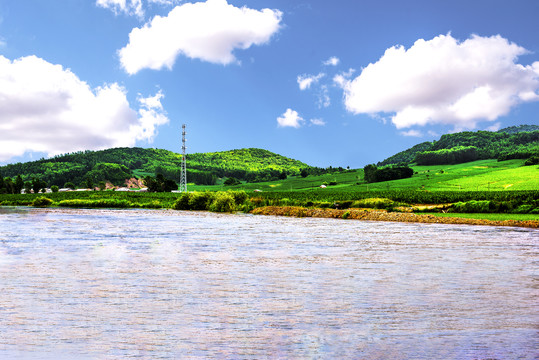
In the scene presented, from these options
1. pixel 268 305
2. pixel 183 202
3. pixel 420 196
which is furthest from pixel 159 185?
pixel 268 305

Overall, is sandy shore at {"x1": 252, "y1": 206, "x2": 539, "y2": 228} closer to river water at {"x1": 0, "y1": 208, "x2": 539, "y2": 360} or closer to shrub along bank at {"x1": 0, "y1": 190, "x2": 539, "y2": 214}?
shrub along bank at {"x1": 0, "y1": 190, "x2": 539, "y2": 214}

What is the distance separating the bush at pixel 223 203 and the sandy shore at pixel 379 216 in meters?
4.79

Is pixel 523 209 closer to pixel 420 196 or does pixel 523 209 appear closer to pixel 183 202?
pixel 420 196

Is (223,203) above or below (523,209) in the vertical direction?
above

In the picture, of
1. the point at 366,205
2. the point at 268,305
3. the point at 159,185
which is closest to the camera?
the point at 268,305

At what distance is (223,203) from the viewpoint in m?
79.7

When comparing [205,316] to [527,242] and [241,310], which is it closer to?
[241,310]

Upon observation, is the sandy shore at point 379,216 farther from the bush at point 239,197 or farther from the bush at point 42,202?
the bush at point 42,202

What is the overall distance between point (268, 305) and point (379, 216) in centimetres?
4687

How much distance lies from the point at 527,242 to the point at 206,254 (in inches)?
829

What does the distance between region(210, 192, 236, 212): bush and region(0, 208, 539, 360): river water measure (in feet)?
184

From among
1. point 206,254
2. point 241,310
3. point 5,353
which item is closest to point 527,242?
point 206,254

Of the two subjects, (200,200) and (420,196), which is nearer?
(200,200)

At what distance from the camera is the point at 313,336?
28.1 feet
